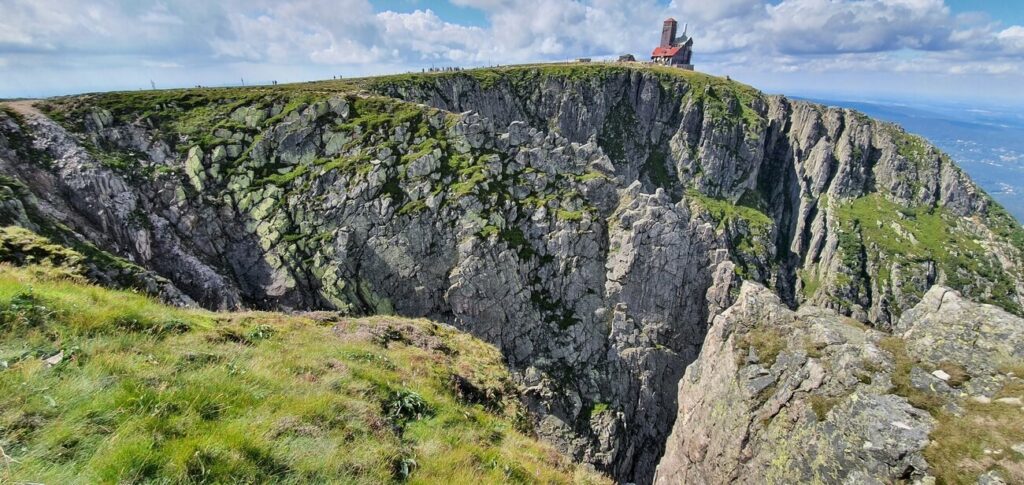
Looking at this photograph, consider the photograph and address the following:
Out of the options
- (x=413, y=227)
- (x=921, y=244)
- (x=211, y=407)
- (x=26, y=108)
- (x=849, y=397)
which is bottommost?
(x=921, y=244)

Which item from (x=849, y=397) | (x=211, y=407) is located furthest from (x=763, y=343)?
(x=211, y=407)

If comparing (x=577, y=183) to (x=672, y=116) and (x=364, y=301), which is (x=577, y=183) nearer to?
(x=364, y=301)

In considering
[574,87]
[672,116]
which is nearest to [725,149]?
[672,116]

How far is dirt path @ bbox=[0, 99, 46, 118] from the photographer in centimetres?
5541

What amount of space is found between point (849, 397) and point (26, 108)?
298 feet

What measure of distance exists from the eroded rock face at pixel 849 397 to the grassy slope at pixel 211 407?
14.6 m

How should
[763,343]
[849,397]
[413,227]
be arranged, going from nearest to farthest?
[849,397] < [763,343] < [413,227]

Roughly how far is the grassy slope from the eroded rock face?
48.0 ft

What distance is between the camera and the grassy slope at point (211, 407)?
24.6ft

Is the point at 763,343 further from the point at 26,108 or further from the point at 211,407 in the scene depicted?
the point at 26,108

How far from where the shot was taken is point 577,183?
7469 centimetres

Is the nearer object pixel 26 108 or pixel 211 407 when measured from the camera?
pixel 211 407

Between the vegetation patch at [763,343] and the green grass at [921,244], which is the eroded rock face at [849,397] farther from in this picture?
the green grass at [921,244]

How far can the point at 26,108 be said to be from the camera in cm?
5791
